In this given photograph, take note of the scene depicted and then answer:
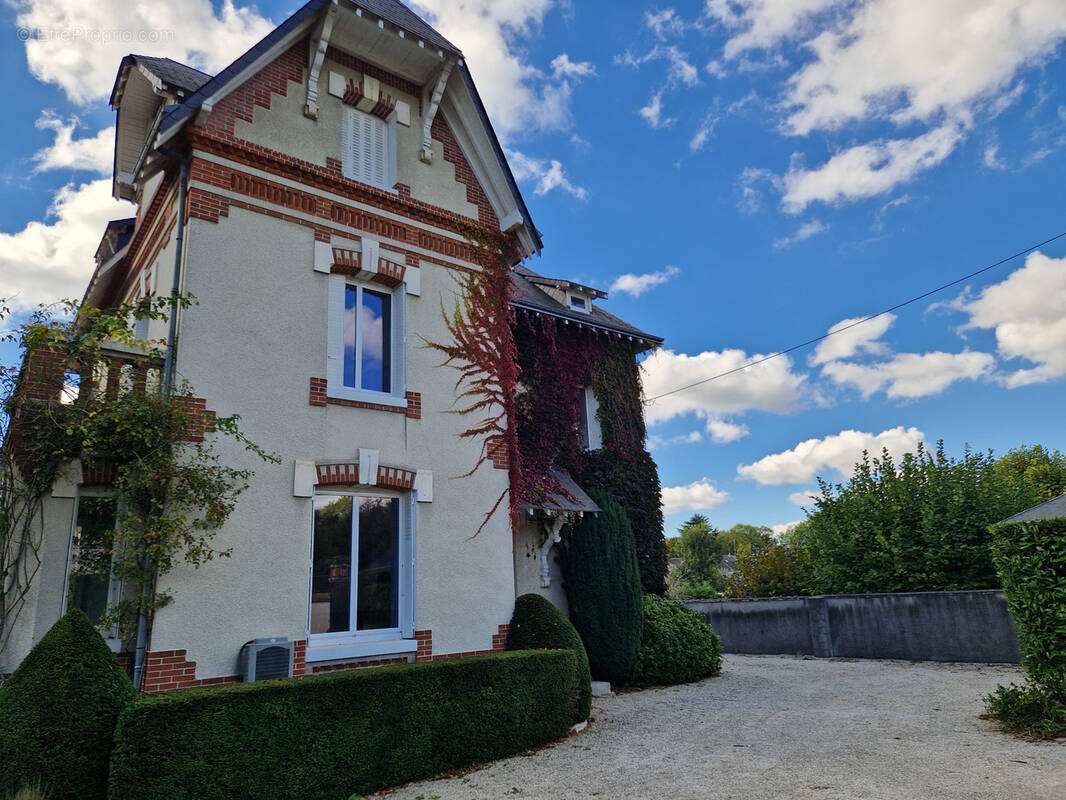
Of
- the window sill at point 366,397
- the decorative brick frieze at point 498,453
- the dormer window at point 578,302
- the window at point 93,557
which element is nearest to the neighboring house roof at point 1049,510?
the decorative brick frieze at point 498,453

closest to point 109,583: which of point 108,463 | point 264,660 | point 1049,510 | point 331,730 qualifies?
point 108,463

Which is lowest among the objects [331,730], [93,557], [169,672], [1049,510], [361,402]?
[331,730]

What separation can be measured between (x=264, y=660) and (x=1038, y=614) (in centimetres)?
794

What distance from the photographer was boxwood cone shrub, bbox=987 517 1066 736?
22.3 ft

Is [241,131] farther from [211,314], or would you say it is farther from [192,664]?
[192,664]

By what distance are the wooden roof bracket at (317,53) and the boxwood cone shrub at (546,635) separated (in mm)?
7108

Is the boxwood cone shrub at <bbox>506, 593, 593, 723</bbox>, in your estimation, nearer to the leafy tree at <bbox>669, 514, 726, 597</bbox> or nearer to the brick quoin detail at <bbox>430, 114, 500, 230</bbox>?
the brick quoin detail at <bbox>430, 114, 500, 230</bbox>

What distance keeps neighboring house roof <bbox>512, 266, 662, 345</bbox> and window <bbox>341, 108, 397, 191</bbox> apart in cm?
354

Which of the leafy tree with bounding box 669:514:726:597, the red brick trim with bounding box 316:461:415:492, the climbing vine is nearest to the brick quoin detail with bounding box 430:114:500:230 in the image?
the red brick trim with bounding box 316:461:415:492

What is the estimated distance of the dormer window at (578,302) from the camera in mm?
14625

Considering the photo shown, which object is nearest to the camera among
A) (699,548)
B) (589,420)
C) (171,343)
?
(171,343)

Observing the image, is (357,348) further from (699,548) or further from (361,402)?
(699,548)

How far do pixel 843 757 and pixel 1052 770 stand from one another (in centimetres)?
163

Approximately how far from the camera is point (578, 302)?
1486 cm
